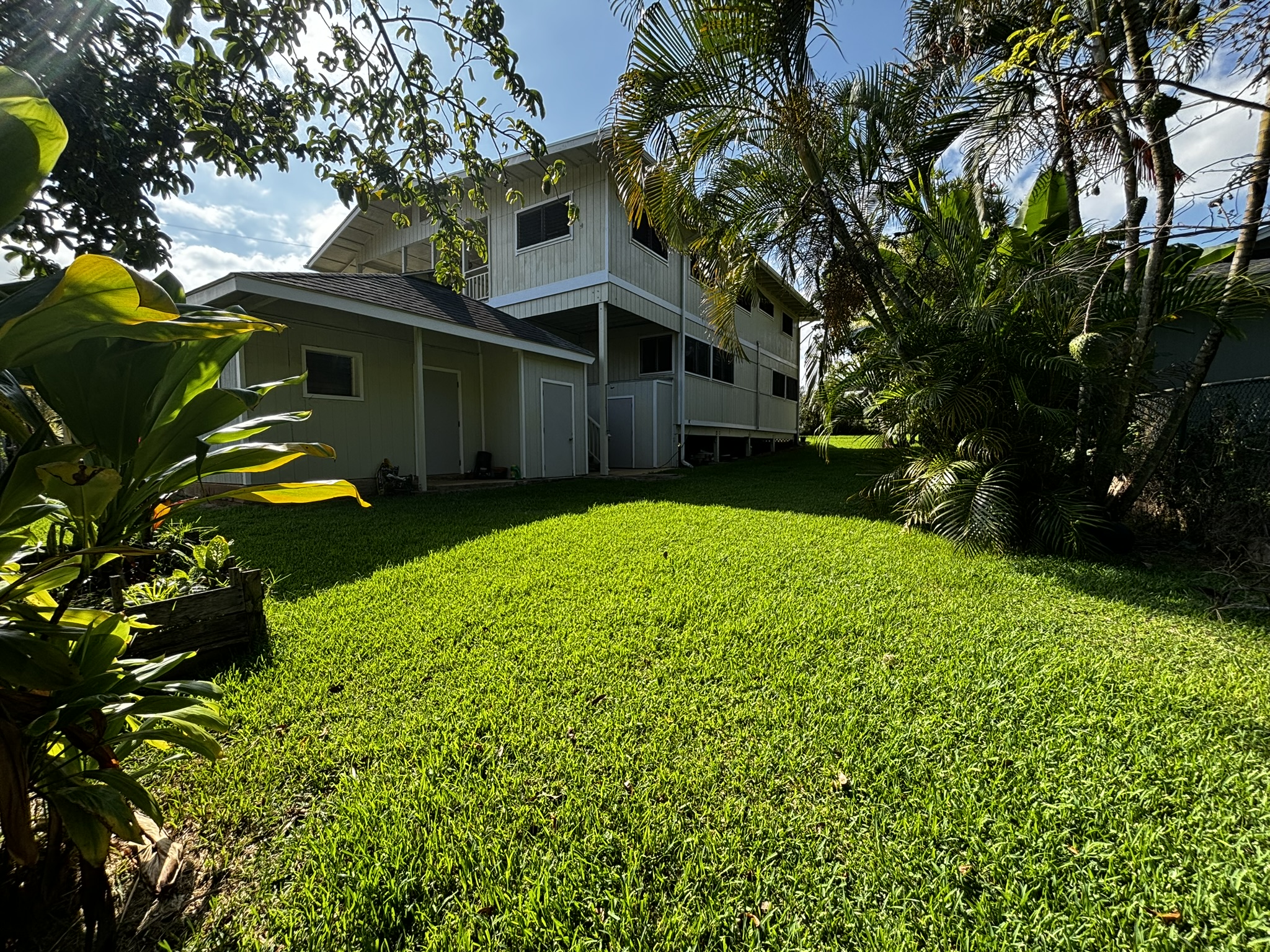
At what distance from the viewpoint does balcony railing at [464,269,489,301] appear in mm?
12656

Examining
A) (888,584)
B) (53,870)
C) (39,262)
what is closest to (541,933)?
(53,870)

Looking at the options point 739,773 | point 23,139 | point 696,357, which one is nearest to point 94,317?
point 23,139

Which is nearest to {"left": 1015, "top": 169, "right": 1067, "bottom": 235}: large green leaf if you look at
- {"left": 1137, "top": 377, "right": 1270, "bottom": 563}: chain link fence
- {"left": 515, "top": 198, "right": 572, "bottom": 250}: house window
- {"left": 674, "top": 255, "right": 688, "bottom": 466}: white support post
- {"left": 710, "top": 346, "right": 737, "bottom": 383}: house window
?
{"left": 1137, "top": 377, "right": 1270, "bottom": 563}: chain link fence

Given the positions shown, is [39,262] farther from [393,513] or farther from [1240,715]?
[1240,715]

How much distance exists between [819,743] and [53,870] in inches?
86.6

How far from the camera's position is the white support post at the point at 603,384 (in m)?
10.8

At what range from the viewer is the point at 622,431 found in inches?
507

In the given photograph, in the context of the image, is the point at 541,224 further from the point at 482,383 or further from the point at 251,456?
the point at 251,456

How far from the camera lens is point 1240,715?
82.9 inches

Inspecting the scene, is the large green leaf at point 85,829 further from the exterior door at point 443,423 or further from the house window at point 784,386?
the house window at point 784,386

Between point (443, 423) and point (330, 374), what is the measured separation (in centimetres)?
246

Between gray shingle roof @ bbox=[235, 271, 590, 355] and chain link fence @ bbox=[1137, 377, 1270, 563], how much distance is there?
9.06 meters

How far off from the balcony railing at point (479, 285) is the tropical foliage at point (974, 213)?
700 centimetres

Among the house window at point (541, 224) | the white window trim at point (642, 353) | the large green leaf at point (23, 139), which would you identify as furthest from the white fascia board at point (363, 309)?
the large green leaf at point (23, 139)
